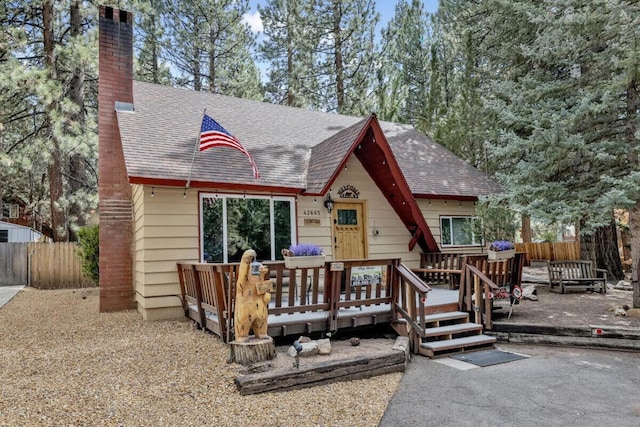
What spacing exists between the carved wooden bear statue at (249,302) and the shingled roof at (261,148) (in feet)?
11.1

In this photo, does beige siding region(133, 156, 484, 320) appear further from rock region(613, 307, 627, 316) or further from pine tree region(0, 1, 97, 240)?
rock region(613, 307, 627, 316)

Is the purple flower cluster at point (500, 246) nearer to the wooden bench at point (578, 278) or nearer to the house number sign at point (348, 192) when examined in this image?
the house number sign at point (348, 192)

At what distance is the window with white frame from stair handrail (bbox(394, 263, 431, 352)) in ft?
17.9

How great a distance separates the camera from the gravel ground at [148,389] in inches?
142

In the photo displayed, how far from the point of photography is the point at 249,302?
4.80m

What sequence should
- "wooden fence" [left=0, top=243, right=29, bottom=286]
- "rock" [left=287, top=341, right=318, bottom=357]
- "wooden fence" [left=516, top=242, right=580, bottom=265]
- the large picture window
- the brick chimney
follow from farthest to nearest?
"wooden fence" [left=516, top=242, right=580, bottom=265], "wooden fence" [left=0, top=243, right=29, bottom=286], the brick chimney, the large picture window, "rock" [left=287, top=341, right=318, bottom=357]

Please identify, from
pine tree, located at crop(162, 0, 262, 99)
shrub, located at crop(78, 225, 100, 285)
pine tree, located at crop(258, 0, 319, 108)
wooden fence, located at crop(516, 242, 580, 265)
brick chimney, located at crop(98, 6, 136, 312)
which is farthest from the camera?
pine tree, located at crop(258, 0, 319, 108)

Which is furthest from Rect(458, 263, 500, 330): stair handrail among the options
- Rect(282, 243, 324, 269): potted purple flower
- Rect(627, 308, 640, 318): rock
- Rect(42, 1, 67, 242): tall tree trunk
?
Rect(42, 1, 67, 242): tall tree trunk

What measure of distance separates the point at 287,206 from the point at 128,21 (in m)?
5.71

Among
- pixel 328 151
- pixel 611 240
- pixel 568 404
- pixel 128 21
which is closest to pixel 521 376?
pixel 568 404

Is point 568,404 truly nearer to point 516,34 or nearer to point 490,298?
point 490,298

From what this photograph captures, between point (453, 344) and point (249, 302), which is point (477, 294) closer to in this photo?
point (453, 344)

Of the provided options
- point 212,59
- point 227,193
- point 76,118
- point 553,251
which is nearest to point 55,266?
point 76,118

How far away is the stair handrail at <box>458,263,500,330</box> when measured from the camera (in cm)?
663
